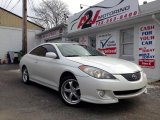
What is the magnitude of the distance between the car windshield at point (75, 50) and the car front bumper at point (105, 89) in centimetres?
141

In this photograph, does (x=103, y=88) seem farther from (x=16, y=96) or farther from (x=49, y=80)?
(x=16, y=96)

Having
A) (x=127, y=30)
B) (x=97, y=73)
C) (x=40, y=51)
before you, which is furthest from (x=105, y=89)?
(x=127, y=30)

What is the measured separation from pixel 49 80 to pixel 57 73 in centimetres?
58

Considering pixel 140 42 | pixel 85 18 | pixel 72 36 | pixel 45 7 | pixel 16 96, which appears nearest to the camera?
pixel 16 96

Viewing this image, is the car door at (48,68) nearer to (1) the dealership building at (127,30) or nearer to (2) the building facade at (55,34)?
(1) the dealership building at (127,30)

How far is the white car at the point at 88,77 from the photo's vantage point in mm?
4945

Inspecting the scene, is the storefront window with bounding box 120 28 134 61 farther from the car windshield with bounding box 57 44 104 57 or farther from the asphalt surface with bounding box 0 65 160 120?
the asphalt surface with bounding box 0 65 160 120

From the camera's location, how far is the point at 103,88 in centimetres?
488

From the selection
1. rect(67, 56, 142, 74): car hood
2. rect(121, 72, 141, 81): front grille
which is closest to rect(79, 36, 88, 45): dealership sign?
rect(67, 56, 142, 74): car hood

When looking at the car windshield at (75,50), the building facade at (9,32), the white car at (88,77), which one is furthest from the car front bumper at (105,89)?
the building facade at (9,32)

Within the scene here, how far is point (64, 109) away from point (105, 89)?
1096 millimetres

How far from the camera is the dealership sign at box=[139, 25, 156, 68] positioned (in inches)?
379

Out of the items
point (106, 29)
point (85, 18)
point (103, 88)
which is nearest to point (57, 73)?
point (103, 88)

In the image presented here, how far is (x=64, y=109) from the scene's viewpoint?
211 inches
